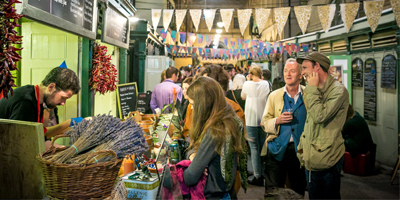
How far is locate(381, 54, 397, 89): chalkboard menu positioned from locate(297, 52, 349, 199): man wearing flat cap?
500 centimetres

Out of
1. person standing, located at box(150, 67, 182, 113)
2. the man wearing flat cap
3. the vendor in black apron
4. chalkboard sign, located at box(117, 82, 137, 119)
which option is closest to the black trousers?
the man wearing flat cap

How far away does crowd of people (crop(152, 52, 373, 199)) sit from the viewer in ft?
7.13

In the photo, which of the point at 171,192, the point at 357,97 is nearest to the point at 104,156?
the point at 171,192

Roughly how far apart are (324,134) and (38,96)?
2662mm

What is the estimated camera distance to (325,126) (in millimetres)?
2793

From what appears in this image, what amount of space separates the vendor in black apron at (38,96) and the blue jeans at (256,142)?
3.55 m

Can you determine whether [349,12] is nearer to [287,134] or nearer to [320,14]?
[320,14]

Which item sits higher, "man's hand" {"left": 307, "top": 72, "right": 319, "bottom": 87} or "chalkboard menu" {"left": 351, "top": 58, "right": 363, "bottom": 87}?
"chalkboard menu" {"left": 351, "top": 58, "right": 363, "bottom": 87}

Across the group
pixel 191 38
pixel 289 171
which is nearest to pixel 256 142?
pixel 289 171

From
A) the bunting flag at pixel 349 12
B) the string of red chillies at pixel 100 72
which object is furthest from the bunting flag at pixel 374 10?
the string of red chillies at pixel 100 72

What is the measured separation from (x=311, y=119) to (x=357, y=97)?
6.40 meters

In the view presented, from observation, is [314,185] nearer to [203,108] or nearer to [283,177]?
[283,177]

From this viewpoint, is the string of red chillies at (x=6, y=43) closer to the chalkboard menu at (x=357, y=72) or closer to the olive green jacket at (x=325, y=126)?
the olive green jacket at (x=325, y=126)

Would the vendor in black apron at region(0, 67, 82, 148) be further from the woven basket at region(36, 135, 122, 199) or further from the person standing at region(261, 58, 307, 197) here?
the person standing at region(261, 58, 307, 197)
